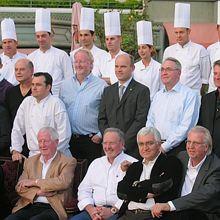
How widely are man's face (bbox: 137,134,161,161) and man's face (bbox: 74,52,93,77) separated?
1.43 metres

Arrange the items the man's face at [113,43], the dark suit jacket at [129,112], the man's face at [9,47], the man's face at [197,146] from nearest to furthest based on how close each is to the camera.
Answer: the man's face at [197,146], the dark suit jacket at [129,112], the man's face at [113,43], the man's face at [9,47]

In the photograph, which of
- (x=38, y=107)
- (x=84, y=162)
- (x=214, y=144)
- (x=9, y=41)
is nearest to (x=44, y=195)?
(x=84, y=162)

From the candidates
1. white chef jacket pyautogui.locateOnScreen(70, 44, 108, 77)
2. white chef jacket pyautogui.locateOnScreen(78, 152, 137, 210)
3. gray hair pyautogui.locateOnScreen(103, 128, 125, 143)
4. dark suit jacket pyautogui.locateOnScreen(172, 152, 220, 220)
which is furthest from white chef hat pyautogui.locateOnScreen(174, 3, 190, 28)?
dark suit jacket pyautogui.locateOnScreen(172, 152, 220, 220)

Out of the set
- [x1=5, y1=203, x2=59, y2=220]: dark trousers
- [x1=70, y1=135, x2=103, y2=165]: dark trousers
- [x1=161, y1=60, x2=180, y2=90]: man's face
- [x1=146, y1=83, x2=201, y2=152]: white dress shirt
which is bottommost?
[x1=5, y1=203, x2=59, y2=220]: dark trousers

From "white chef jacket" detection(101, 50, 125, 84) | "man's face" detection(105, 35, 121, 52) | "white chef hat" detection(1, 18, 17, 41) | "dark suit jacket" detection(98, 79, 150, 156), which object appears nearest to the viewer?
"dark suit jacket" detection(98, 79, 150, 156)

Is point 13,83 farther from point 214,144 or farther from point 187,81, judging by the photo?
point 214,144

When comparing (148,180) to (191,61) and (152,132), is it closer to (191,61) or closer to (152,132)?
(152,132)

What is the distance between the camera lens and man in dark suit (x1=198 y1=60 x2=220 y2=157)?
21.8ft

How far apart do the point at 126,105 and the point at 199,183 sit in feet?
4.53

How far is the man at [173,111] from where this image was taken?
6770mm

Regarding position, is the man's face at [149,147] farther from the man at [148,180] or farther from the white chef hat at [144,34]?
the white chef hat at [144,34]

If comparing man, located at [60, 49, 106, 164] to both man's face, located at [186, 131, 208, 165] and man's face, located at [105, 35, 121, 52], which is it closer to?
man's face, located at [105, 35, 121, 52]

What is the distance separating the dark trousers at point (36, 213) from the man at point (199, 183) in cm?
104

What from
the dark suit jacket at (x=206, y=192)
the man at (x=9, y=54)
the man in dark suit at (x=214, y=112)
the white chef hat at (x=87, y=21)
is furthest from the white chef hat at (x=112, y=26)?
the dark suit jacket at (x=206, y=192)
